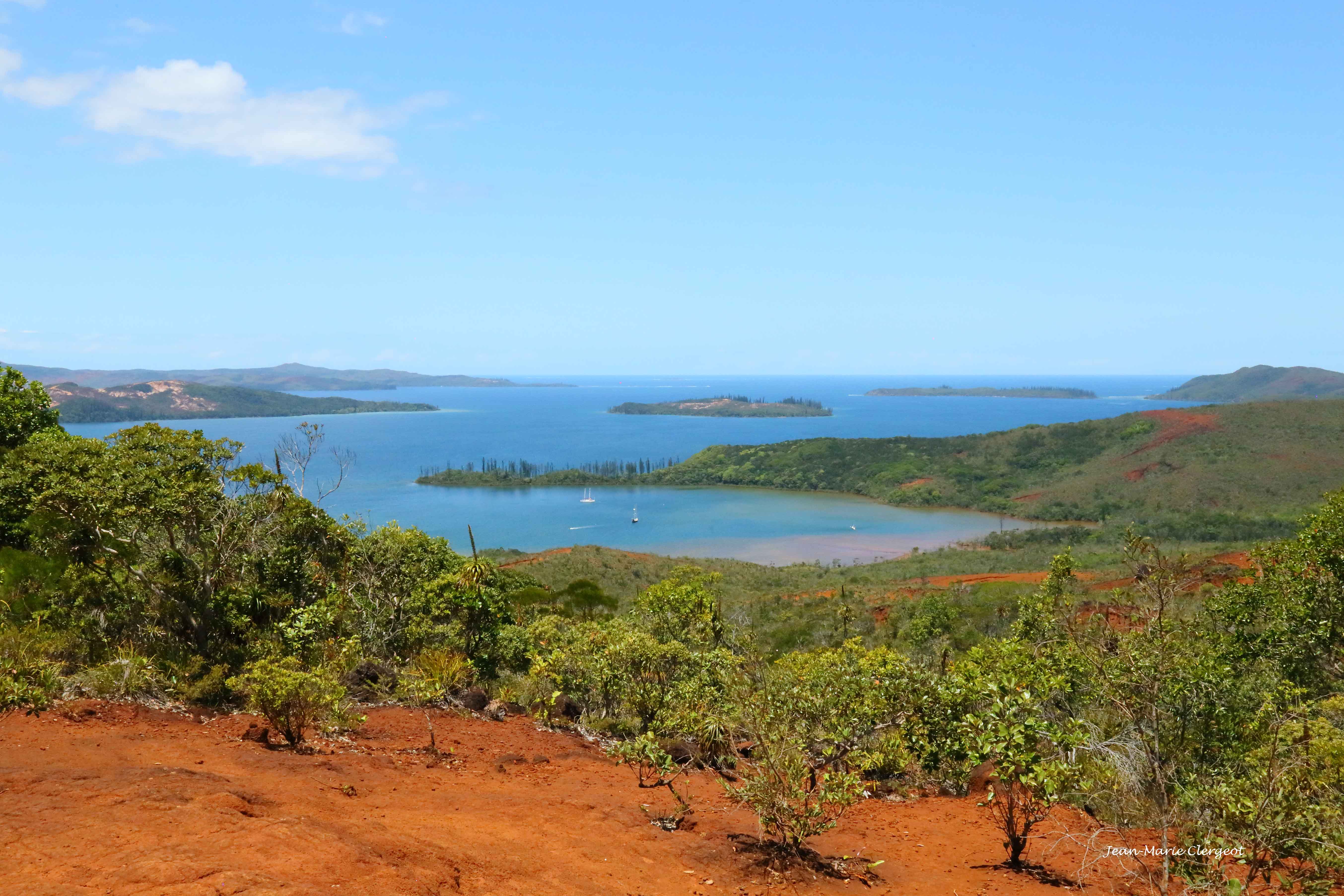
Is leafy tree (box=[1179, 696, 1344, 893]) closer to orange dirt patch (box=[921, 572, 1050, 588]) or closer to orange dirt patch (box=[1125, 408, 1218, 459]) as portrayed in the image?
orange dirt patch (box=[921, 572, 1050, 588])

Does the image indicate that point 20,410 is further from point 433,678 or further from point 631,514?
point 631,514

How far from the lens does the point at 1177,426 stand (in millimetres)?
73375

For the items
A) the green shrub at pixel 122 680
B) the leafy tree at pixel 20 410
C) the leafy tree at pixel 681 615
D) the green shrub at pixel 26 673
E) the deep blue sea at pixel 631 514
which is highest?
the leafy tree at pixel 20 410

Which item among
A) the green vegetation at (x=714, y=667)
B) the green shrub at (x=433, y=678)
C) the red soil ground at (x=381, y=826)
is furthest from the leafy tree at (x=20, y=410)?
the red soil ground at (x=381, y=826)

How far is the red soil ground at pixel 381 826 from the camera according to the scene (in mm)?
4574

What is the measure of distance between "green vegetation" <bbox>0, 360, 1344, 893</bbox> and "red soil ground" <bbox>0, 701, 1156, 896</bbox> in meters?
0.38

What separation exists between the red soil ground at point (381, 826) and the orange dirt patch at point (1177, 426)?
70992 millimetres

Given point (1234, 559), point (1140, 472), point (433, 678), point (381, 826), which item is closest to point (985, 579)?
point (1234, 559)

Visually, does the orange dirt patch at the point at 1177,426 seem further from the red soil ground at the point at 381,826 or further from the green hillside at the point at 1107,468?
the red soil ground at the point at 381,826

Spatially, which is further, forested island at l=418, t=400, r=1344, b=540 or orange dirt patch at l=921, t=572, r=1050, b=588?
forested island at l=418, t=400, r=1344, b=540

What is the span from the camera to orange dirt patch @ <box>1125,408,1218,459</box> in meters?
70.6

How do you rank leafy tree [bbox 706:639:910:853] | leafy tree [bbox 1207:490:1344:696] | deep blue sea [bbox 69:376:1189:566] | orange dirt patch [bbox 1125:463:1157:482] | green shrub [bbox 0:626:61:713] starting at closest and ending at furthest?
1. leafy tree [bbox 706:639:910:853]
2. green shrub [bbox 0:626:61:713]
3. leafy tree [bbox 1207:490:1344:696]
4. deep blue sea [bbox 69:376:1189:566]
5. orange dirt patch [bbox 1125:463:1157:482]

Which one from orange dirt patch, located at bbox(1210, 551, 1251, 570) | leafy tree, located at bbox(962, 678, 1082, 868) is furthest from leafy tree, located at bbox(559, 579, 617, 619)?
orange dirt patch, located at bbox(1210, 551, 1251, 570)

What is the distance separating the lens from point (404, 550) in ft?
43.3
